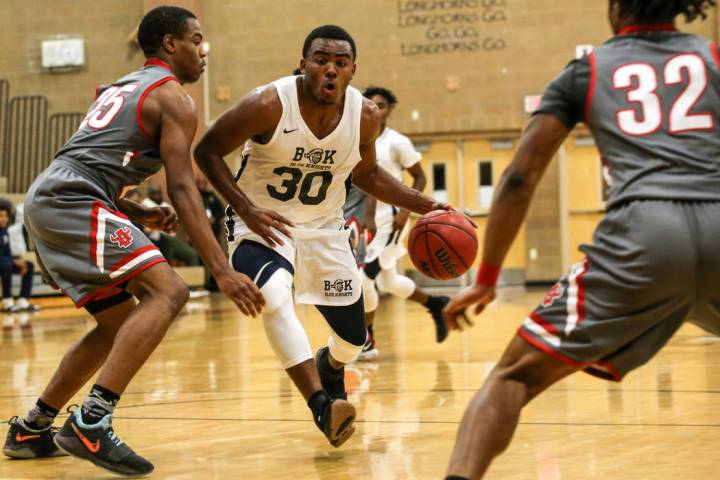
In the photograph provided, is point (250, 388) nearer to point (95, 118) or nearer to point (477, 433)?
point (95, 118)

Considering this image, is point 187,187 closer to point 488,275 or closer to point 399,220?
point 488,275

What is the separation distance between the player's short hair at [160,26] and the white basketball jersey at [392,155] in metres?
3.92

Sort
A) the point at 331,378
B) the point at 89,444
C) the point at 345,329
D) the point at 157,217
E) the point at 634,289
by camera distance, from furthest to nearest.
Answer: the point at 331,378
the point at 345,329
the point at 157,217
the point at 89,444
the point at 634,289

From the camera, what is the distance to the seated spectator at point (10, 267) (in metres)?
13.2

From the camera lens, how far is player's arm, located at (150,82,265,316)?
357cm

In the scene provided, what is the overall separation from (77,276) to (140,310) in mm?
256

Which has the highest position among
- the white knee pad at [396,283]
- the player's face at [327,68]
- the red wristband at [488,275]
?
the player's face at [327,68]

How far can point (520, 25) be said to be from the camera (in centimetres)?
1633

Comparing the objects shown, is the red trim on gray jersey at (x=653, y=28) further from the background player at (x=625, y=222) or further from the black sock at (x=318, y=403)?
the black sock at (x=318, y=403)

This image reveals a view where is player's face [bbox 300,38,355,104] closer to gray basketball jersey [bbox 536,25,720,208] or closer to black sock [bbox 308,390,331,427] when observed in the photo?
black sock [bbox 308,390,331,427]

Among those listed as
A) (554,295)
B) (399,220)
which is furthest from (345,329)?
(399,220)

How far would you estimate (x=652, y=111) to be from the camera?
8.52 ft

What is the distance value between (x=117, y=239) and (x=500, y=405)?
164 cm

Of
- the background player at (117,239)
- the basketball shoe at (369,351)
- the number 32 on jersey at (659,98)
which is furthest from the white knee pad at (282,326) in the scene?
the basketball shoe at (369,351)
